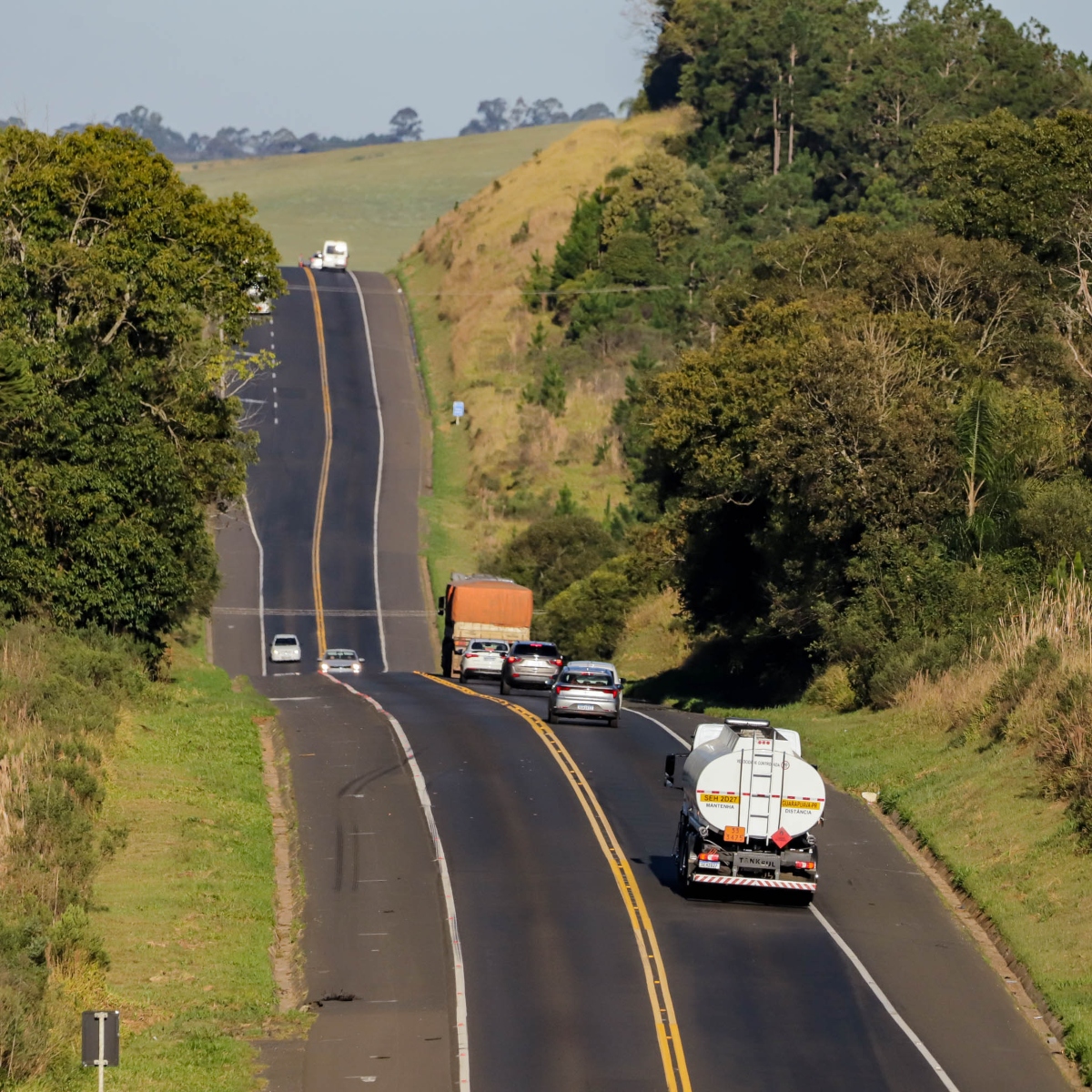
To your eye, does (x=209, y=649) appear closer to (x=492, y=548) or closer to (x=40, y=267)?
(x=492, y=548)

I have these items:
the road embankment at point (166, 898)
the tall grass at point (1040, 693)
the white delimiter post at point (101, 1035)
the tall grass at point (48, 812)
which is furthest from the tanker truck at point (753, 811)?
the white delimiter post at point (101, 1035)

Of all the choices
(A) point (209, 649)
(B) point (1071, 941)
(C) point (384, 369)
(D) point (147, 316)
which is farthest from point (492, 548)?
(B) point (1071, 941)

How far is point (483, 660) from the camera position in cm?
5828

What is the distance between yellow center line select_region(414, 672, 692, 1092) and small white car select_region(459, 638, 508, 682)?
633 inches

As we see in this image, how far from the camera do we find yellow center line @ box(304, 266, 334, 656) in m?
82.2

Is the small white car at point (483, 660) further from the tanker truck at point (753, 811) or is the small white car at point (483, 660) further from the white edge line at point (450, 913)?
the tanker truck at point (753, 811)

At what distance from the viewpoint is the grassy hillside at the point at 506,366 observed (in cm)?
9638

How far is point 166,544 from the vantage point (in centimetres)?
4453

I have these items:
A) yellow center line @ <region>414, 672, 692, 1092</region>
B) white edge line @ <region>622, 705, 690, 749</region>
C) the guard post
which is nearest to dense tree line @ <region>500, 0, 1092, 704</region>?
white edge line @ <region>622, 705, 690, 749</region>

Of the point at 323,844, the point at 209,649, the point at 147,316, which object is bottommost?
the point at 209,649

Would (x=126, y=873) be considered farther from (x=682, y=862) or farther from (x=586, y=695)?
(x=586, y=695)

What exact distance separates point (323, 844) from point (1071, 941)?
13148mm

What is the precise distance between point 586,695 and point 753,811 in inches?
735

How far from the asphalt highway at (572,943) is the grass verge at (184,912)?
880mm
